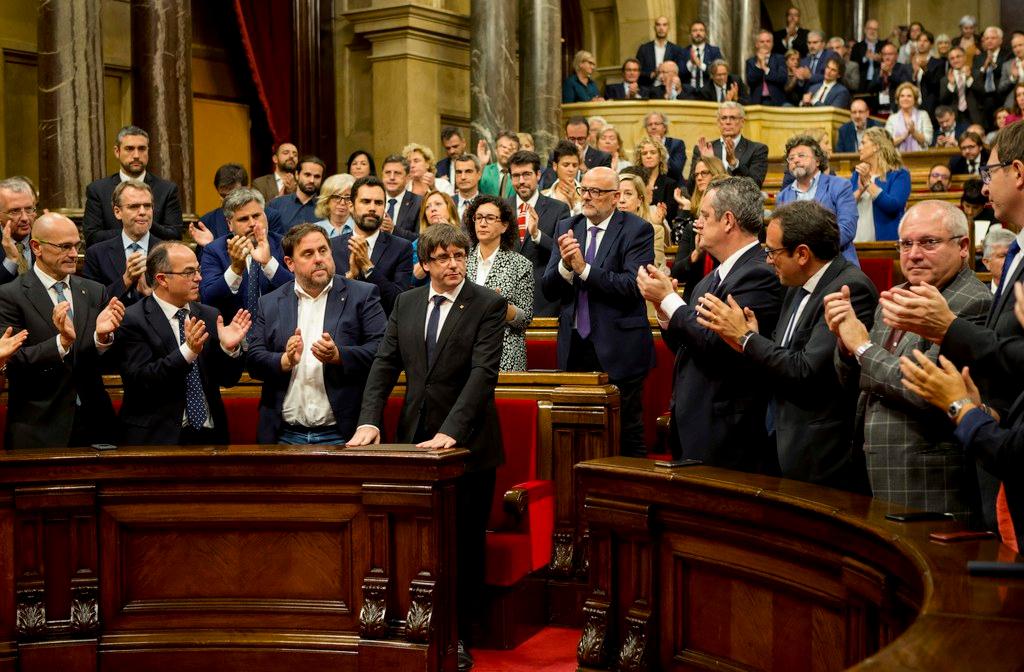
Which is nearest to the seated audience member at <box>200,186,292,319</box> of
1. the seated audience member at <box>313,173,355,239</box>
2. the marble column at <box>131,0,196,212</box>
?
the seated audience member at <box>313,173,355,239</box>

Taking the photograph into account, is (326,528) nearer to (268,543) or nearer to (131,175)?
(268,543)

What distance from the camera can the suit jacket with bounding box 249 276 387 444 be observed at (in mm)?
4203

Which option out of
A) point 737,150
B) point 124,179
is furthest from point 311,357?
point 737,150

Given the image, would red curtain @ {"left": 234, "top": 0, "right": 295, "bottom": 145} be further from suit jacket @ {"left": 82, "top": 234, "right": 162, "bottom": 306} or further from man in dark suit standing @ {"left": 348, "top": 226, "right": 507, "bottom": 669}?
man in dark suit standing @ {"left": 348, "top": 226, "right": 507, "bottom": 669}

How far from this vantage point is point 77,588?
3.73 meters

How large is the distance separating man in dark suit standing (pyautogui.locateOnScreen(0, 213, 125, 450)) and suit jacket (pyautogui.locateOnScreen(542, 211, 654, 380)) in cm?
175

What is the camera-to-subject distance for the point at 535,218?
589 cm

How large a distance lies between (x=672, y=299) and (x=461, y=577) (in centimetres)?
116

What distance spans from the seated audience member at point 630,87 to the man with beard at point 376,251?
7.26 metres

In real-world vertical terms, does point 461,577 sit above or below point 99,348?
below

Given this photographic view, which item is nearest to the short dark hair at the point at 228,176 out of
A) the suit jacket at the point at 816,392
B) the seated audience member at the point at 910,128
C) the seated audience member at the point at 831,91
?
the suit jacket at the point at 816,392

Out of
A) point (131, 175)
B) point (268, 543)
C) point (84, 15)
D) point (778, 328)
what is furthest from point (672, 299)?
point (84, 15)

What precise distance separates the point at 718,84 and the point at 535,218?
7157 millimetres

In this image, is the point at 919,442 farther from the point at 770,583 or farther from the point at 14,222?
the point at 14,222
